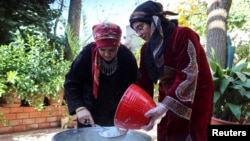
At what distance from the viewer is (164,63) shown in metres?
1.17

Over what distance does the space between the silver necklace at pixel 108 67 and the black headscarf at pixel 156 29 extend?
0.89 ft

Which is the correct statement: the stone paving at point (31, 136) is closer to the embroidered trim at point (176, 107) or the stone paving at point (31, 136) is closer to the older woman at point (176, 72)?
the older woman at point (176, 72)

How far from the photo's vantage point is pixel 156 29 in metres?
1.14

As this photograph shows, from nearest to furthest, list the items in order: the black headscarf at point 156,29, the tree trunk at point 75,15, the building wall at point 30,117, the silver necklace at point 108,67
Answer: the black headscarf at point 156,29 → the silver necklace at point 108,67 → the building wall at point 30,117 → the tree trunk at point 75,15

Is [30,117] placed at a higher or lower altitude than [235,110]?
lower

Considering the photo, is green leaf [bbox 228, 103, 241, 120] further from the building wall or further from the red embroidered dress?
the building wall

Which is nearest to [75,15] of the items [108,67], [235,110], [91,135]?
[235,110]

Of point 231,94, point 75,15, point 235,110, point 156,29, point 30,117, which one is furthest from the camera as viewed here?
point 75,15

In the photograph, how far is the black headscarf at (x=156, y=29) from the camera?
114 centimetres

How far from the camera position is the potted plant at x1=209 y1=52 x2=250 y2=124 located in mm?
2439

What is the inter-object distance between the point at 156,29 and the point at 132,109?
32 cm

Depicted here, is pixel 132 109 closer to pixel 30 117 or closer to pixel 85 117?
pixel 85 117

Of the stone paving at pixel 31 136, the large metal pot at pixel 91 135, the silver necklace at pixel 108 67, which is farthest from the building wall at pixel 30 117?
the large metal pot at pixel 91 135

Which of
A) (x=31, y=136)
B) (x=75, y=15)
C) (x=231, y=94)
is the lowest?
(x=31, y=136)
